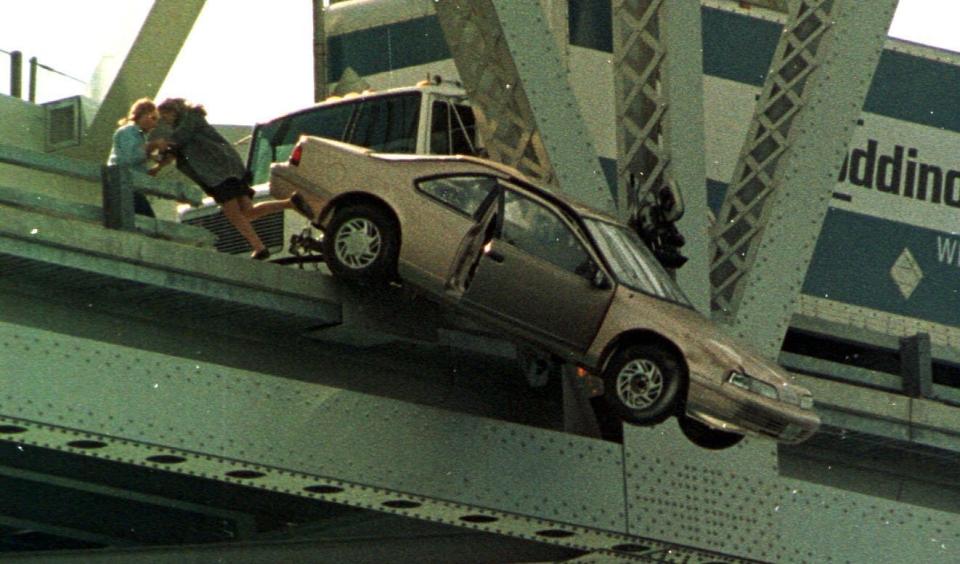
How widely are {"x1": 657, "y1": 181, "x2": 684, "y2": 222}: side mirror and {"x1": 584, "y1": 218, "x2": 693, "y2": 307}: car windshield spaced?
70 centimetres

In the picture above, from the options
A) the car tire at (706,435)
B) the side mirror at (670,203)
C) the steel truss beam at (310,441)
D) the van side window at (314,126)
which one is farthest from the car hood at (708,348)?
the van side window at (314,126)

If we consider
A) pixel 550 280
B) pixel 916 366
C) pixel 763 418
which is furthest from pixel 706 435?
pixel 916 366

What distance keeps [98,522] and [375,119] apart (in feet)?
15.9

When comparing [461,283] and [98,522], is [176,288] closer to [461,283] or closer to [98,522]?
[461,283]

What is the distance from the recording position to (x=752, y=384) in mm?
14570

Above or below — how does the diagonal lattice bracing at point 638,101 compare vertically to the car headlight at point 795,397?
above

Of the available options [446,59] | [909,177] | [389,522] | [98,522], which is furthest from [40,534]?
[909,177]

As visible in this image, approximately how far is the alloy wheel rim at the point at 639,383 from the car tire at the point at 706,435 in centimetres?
129

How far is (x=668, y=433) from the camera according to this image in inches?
631

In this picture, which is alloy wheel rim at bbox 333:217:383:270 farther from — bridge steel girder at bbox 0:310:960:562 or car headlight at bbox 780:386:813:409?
car headlight at bbox 780:386:813:409

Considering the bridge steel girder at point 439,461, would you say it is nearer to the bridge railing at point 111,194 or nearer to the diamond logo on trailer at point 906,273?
the bridge railing at point 111,194

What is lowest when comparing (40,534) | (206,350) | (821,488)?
(40,534)

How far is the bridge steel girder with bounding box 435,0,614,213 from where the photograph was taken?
53.0 feet

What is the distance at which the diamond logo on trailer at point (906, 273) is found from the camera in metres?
22.6
